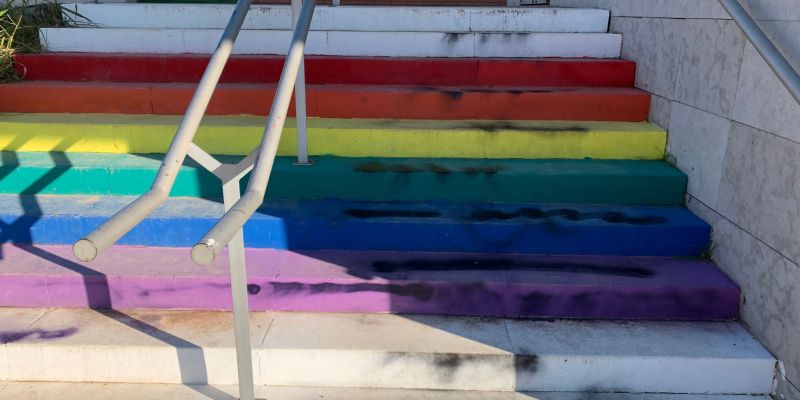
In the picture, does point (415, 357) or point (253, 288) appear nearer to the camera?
point (415, 357)

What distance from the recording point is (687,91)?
3.18 m

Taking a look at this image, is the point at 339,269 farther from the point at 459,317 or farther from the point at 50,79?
the point at 50,79

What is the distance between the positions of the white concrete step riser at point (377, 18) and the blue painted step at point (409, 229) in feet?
6.02

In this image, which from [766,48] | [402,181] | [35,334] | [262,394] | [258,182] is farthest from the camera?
[402,181]

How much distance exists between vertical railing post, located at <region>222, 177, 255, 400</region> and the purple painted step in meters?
0.61

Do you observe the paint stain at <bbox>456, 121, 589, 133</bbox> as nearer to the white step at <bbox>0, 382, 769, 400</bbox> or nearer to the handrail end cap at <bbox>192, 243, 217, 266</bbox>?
the white step at <bbox>0, 382, 769, 400</bbox>

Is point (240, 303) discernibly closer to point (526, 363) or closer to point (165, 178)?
point (165, 178)

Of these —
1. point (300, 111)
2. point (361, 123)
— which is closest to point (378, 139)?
point (361, 123)

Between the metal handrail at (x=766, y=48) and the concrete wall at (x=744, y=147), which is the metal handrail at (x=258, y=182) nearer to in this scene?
the metal handrail at (x=766, y=48)

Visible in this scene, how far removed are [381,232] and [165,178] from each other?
141cm

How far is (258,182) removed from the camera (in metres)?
1.64

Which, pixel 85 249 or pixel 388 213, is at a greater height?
pixel 85 249

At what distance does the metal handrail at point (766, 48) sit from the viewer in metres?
2.09

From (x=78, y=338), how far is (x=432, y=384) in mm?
1450
